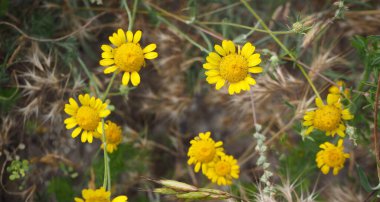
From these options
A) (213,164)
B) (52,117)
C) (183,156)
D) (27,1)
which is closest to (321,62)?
(213,164)

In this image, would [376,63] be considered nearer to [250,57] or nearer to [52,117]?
[250,57]

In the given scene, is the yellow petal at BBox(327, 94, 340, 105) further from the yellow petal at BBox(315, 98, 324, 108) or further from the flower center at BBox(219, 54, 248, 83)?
the flower center at BBox(219, 54, 248, 83)

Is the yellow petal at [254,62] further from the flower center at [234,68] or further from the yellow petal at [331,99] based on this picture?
the yellow petal at [331,99]

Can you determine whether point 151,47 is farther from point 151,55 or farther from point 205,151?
point 205,151

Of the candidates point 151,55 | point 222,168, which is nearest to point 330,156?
point 222,168

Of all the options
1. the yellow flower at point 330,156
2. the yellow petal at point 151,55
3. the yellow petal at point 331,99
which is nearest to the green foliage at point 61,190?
the yellow petal at point 151,55

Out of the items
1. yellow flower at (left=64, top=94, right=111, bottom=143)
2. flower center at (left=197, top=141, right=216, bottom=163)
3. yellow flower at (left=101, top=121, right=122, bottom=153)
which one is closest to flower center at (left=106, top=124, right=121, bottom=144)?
yellow flower at (left=101, top=121, right=122, bottom=153)
